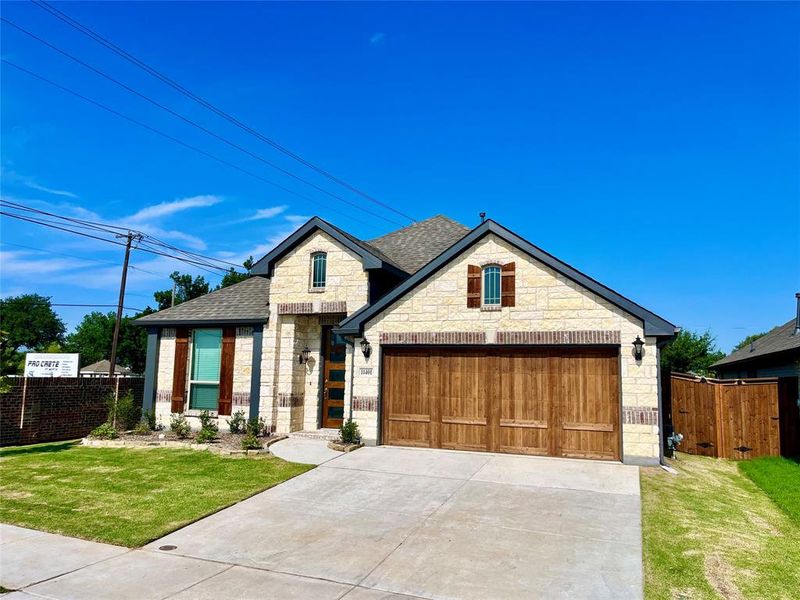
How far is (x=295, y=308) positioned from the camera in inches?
619

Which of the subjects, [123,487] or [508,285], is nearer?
[123,487]

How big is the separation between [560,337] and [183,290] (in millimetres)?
42256

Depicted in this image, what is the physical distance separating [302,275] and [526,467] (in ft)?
27.2

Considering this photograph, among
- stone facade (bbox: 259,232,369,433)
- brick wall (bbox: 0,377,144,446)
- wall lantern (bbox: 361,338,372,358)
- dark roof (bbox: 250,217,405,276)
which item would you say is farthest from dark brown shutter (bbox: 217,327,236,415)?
wall lantern (bbox: 361,338,372,358)

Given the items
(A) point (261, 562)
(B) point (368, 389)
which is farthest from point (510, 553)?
(B) point (368, 389)

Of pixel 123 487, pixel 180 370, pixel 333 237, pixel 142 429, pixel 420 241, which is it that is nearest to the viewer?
pixel 123 487

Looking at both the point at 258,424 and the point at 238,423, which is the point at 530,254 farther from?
the point at 238,423

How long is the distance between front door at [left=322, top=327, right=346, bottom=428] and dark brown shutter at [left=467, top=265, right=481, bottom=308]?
15.1 feet

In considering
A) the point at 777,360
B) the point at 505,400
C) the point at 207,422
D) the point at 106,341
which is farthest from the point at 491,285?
the point at 106,341

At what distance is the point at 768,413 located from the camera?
1362 cm

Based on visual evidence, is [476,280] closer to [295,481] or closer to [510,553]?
[295,481]

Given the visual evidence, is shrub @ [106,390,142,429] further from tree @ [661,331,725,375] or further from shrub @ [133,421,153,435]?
tree @ [661,331,725,375]

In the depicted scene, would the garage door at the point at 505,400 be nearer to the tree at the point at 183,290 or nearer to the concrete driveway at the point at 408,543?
the concrete driveway at the point at 408,543

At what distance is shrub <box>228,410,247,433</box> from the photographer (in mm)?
15508
